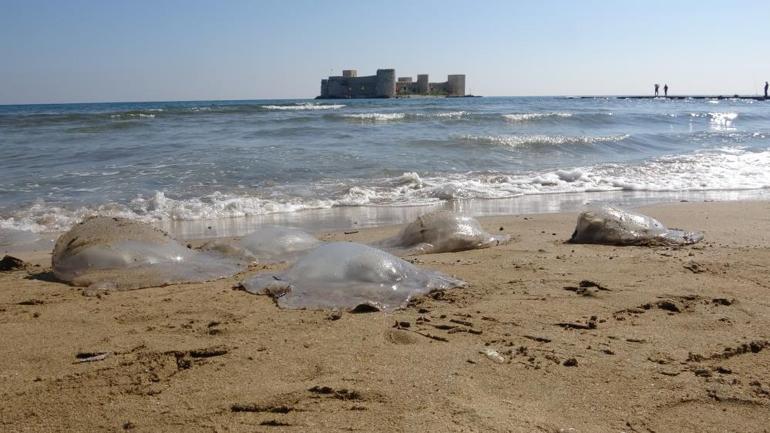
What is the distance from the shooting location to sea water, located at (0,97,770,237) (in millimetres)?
6555

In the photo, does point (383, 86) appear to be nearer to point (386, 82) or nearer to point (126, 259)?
point (386, 82)

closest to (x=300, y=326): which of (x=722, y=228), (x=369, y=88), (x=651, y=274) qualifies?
(x=651, y=274)

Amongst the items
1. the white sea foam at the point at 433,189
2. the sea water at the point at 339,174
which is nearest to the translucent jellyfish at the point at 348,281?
the sea water at the point at 339,174

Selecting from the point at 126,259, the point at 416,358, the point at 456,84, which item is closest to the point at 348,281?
the point at 416,358

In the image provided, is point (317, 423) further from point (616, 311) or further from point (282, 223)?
point (282, 223)

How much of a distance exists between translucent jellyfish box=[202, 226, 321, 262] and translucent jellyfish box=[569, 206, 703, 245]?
6.96 feet

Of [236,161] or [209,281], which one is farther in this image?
[236,161]

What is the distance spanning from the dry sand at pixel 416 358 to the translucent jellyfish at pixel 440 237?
0.74 metres

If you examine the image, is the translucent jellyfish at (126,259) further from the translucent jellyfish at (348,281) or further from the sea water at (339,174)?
the sea water at (339,174)

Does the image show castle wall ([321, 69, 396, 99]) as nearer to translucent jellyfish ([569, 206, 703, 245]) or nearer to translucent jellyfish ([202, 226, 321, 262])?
translucent jellyfish ([569, 206, 703, 245])

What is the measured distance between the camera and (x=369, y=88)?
72000 millimetres

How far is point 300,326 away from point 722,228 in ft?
14.0

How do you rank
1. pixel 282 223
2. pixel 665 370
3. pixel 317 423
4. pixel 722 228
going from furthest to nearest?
pixel 282 223
pixel 722 228
pixel 665 370
pixel 317 423

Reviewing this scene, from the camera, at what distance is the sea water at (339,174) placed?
655cm
